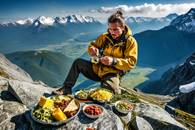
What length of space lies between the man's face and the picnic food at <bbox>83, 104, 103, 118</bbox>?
458cm

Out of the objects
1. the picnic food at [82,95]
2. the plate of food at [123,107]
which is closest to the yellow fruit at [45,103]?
Answer: the picnic food at [82,95]

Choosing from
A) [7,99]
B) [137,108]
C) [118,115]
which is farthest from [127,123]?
[7,99]

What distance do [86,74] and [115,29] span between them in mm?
3424

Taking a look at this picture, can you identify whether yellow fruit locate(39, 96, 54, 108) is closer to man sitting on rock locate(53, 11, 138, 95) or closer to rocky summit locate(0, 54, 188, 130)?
rocky summit locate(0, 54, 188, 130)

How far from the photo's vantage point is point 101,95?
1678 cm

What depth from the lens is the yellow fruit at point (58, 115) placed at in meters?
14.0

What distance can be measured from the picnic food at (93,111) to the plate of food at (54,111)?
0.43m

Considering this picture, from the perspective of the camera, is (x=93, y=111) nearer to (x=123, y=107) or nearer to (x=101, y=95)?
(x=101, y=95)

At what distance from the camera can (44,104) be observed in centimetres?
1452

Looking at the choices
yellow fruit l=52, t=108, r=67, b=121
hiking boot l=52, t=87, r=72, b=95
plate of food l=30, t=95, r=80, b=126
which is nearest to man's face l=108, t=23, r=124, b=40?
hiking boot l=52, t=87, r=72, b=95

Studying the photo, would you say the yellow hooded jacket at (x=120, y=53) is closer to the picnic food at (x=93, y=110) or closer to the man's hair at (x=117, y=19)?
the man's hair at (x=117, y=19)

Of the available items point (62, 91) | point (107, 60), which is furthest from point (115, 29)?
point (62, 91)

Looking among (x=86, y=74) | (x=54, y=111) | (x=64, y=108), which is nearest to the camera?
(x=54, y=111)

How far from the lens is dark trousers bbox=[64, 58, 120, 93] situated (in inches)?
708
